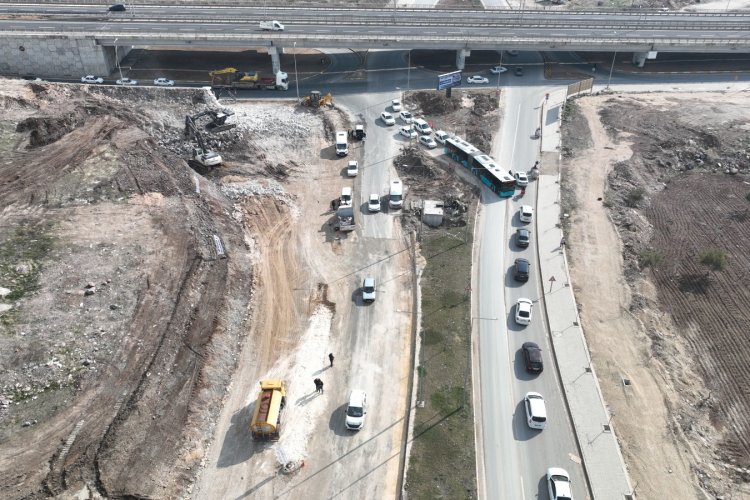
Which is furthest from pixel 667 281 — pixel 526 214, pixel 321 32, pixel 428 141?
pixel 321 32

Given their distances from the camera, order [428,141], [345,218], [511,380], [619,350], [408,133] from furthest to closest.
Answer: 1. [408,133]
2. [428,141]
3. [345,218]
4. [619,350]
5. [511,380]

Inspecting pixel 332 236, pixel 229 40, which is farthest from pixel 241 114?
pixel 332 236

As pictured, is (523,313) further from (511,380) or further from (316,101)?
(316,101)

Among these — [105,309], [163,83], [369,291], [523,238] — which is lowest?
[369,291]

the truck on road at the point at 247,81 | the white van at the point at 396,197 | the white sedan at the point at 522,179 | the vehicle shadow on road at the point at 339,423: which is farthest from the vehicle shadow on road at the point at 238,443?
the truck on road at the point at 247,81

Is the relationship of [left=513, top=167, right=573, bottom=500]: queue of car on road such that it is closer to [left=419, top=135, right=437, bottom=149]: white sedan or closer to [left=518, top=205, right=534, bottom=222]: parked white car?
[left=518, top=205, right=534, bottom=222]: parked white car

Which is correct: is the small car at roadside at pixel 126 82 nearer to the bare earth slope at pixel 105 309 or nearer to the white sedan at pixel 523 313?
the bare earth slope at pixel 105 309
